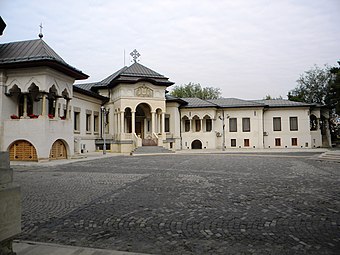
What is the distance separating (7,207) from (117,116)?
29934 millimetres

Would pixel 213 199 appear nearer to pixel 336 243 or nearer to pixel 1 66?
pixel 336 243

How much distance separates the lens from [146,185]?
9406mm

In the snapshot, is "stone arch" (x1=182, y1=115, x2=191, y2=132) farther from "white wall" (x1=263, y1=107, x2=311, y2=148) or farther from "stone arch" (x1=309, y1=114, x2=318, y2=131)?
"stone arch" (x1=309, y1=114, x2=318, y2=131)

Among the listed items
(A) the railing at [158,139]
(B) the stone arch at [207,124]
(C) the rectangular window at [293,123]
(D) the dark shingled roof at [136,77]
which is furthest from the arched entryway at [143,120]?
(C) the rectangular window at [293,123]

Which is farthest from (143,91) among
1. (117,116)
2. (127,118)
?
(127,118)

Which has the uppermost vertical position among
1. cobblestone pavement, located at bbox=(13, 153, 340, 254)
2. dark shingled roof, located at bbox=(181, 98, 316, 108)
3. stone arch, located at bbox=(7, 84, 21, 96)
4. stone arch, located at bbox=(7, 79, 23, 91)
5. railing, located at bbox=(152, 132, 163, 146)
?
dark shingled roof, located at bbox=(181, 98, 316, 108)

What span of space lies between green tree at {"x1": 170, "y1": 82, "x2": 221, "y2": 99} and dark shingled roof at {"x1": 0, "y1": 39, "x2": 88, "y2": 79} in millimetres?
46691

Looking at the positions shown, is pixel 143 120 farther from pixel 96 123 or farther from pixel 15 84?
pixel 15 84

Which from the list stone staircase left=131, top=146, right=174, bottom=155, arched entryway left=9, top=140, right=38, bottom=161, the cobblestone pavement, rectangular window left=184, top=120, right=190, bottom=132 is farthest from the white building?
the cobblestone pavement

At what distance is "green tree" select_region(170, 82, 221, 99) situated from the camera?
223 feet

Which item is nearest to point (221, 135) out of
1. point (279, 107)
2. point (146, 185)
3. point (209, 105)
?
point (209, 105)

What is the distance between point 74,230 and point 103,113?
28.7 m

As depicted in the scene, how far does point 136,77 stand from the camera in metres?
32.9

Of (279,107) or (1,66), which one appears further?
(279,107)
